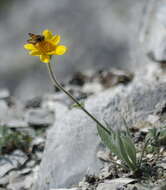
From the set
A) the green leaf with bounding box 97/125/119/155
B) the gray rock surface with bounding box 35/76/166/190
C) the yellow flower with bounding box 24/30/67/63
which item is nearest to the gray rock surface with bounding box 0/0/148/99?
the gray rock surface with bounding box 35/76/166/190

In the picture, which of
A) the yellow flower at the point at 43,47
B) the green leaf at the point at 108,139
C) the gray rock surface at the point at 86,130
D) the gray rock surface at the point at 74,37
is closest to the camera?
the yellow flower at the point at 43,47

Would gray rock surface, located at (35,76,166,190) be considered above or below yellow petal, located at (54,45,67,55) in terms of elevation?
below

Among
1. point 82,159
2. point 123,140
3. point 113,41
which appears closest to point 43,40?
point 123,140

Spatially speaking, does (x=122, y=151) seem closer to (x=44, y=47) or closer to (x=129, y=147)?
(x=129, y=147)

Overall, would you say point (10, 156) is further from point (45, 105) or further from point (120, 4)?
point (120, 4)

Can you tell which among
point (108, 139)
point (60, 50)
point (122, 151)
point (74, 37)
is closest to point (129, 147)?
point (122, 151)

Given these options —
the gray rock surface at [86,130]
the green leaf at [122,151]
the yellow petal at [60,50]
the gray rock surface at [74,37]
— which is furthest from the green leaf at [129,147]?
the gray rock surface at [74,37]

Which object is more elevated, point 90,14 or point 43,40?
point 90,14

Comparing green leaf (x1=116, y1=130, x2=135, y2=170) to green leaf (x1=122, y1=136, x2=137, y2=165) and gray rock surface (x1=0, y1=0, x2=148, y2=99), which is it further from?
gray rock surface (x1=0, y1=0, x2=148, y2=99)

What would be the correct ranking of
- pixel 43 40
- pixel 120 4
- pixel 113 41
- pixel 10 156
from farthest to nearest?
pixel 120 4 → pixel 113 41 → pixel 10 156 → pixel 43 40

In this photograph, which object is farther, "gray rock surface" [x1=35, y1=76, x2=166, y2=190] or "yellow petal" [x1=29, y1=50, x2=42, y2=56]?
"gray rock surface" [x1=35, y1=76, x2=166, y2=190]

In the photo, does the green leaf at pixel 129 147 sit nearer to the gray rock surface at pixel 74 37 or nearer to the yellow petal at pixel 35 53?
the yellow petal at pixel 35 53
